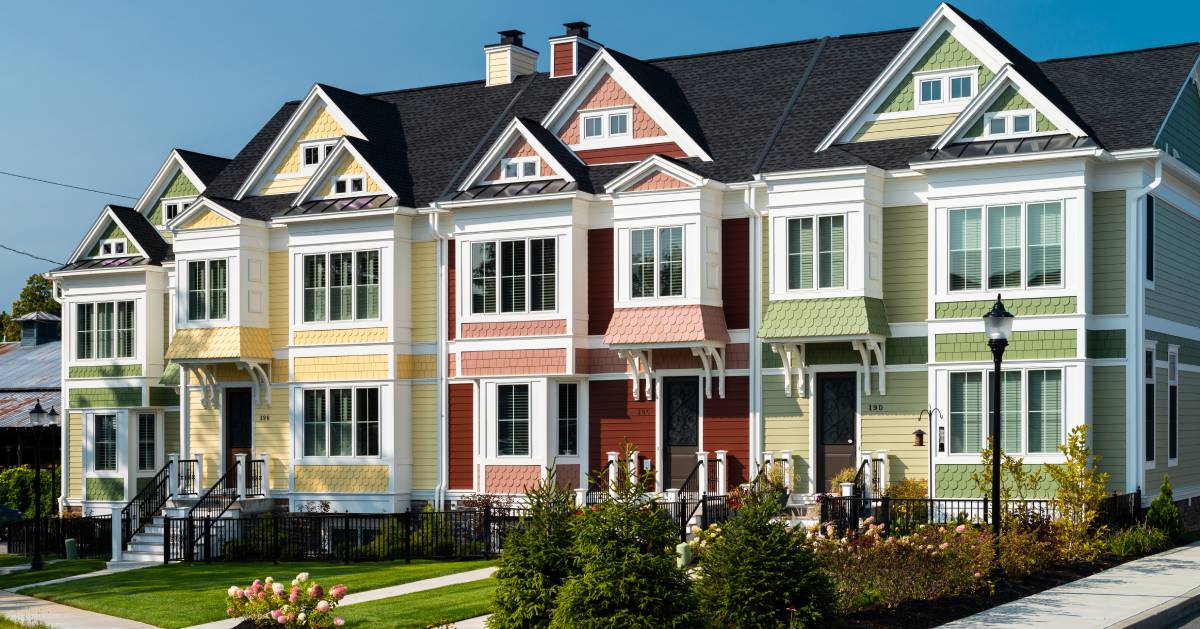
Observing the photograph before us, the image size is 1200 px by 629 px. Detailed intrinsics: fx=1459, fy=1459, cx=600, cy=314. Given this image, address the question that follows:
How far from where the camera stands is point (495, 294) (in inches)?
1286

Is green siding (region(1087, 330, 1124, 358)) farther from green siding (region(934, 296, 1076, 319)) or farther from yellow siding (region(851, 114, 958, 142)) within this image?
yellow siding (region(851, 114, 958, 142))

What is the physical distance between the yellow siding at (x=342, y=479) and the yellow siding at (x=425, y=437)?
853 millimetres

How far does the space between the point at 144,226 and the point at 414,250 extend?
969cm

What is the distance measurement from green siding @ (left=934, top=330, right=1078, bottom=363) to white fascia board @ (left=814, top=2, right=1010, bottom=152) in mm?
4895

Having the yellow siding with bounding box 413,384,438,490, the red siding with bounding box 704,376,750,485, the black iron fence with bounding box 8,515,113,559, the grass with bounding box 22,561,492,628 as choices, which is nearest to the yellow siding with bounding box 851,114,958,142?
the red siding with bounding box 704,376,750,485

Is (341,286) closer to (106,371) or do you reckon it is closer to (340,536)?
(340,536)

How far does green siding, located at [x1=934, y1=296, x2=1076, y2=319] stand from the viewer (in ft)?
88.9

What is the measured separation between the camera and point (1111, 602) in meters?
18.8

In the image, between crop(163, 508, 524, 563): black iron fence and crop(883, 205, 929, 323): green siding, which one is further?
crop(883, 205, 929, 323): green siding

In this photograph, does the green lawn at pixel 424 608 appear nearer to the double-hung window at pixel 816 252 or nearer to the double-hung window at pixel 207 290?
the double-hung window at pixel 816 252

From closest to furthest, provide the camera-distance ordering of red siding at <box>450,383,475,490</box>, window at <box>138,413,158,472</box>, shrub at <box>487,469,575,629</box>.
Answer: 1. shrub at <box>487,469,575,629</box>
2. red siding at <box>450,383,475,490</box>
3. window at <box>138,413,158,472</box>

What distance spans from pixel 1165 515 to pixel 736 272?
9688 millimetres

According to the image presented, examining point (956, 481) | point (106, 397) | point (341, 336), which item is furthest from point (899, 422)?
point (106, 397)

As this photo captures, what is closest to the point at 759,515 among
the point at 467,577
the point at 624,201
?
the point at 467,577
